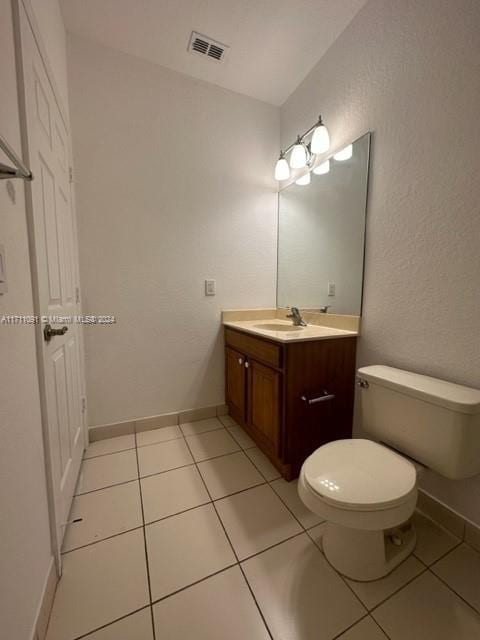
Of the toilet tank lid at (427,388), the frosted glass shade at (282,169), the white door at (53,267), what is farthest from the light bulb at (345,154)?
the white door at (53,267)

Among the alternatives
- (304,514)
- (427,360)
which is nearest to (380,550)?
(304,514)

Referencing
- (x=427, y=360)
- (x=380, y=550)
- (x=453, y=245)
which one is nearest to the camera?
(x=380, y=550)

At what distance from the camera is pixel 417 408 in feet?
3.39

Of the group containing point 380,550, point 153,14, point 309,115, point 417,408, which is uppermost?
point 153,14

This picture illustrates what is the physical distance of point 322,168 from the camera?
5.66ft

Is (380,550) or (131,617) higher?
(380,550)

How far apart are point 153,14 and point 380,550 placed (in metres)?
2.72

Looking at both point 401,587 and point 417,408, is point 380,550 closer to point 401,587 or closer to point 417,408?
point 401,587

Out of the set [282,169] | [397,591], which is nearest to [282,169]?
[282,169]

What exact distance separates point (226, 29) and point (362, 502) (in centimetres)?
238

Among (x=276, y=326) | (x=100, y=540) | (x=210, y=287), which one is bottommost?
(x=100, y=540)

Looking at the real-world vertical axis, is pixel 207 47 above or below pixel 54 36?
above

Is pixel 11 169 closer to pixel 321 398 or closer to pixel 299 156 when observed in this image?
pixel 321 398

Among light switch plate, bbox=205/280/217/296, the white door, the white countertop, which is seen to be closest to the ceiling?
the white door
